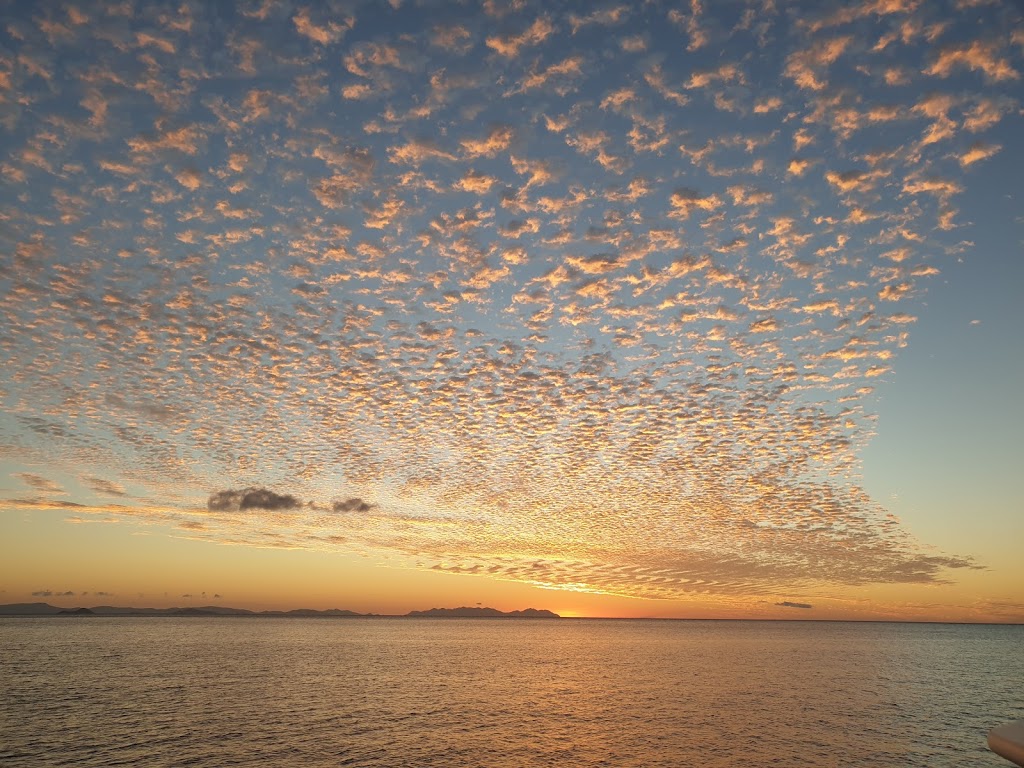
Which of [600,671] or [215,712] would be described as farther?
[600,671]

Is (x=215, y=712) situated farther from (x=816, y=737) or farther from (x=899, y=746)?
(x=899, y=746)

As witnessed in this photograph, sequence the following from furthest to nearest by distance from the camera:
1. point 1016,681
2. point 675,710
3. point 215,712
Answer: point 1016,681 → point 675,710 → point 215,712

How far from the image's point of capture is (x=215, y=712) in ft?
185

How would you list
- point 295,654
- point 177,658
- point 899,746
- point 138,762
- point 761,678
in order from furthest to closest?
point 295,654, point 177,658, point 761,678, point 899,746, point 138,762

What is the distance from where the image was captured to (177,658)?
11288cm

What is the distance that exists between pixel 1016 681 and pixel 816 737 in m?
75.8

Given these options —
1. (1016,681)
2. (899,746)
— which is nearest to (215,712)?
(899,746)

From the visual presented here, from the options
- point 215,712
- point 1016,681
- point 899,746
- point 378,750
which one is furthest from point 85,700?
point 1016,681

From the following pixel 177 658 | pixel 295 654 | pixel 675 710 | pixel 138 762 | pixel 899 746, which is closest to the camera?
pixel 138 762

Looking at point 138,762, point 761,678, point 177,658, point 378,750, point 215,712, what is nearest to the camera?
point 138,762

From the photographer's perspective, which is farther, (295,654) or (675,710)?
(295,654)

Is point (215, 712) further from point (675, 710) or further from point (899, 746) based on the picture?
point (899, 746)

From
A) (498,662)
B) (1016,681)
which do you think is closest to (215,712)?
(498,662)

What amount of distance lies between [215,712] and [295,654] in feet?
257
